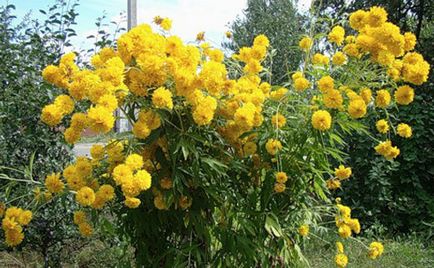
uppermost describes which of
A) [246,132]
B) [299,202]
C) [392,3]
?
[392,3]

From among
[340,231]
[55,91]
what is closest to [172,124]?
[340,231]

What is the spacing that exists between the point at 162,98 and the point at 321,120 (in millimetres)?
598

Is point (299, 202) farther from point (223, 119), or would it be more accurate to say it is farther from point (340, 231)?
point (223, 119)

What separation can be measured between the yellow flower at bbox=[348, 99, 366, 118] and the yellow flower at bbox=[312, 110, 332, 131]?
93mm

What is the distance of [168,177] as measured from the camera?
6.43 ft

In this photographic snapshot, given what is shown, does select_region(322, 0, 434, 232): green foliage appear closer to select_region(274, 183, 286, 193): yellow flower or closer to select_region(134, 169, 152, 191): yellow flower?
select_region(274, 183, 286, 193): yellow flower

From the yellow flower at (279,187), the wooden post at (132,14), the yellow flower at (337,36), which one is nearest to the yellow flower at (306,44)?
the yellow flower at (337,36)

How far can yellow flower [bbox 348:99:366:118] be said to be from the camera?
1.88 metres

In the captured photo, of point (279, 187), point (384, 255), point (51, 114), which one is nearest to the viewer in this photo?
point (51, 114)

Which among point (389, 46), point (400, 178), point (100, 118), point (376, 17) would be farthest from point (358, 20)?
point (400, 178)

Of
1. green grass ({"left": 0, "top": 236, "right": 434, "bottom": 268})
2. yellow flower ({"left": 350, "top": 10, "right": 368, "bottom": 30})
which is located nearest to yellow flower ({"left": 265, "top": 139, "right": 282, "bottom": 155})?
yellow flower ({"left": 350, "top": 10, "right": 368, "bottom": 30})

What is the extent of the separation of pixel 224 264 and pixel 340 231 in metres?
0.64

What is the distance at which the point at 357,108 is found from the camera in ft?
6.18

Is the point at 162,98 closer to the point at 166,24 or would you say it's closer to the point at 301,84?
the point at 166,24
